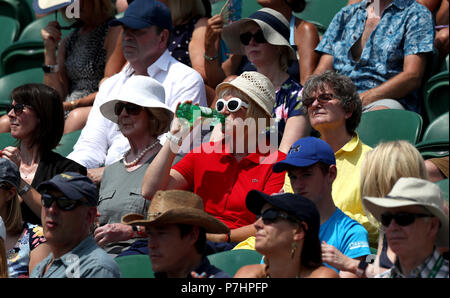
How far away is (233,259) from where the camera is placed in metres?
3.87

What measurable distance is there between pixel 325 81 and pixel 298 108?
1.42ft

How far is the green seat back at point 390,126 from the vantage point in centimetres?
503

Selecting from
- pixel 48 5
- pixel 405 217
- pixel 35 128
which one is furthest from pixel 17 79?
pixel 405 217

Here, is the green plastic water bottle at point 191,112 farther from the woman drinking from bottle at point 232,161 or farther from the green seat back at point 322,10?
the green seat back at point 322,10

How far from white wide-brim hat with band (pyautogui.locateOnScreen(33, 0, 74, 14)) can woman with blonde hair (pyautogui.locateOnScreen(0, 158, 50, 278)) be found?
2.11 meters

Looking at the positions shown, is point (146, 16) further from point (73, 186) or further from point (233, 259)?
point (233, 259)

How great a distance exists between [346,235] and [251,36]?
1966 mm

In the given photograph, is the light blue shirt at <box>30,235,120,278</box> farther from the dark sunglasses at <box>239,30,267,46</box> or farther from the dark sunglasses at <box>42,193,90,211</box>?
the dark sunglasses at <box>239,30,267,46</box>

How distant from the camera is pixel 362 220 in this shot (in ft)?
13.7

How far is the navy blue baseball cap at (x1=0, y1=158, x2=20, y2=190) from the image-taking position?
14.5ft

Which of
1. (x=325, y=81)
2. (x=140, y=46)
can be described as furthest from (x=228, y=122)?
(x=140, y=46)

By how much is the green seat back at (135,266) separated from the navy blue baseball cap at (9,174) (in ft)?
2.92

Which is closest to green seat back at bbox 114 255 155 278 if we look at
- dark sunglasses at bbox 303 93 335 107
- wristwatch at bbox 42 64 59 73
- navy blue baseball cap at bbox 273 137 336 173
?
navy blue baseball cap at bbox 273 137 336 173
